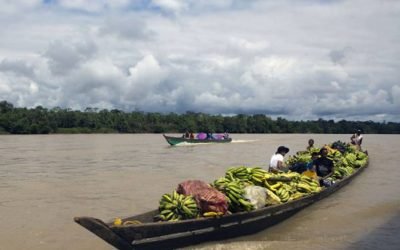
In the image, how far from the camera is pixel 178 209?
20.0ft

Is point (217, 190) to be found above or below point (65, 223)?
above

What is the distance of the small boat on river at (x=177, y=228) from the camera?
5.33 metres

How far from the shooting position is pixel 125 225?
539 cm

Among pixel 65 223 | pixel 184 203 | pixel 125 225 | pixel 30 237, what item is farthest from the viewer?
pixel 65 223

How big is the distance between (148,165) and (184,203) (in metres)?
13.0

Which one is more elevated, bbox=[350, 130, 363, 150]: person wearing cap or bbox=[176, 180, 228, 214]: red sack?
bbox=[350, 130, 363, 150]: person wearing cap

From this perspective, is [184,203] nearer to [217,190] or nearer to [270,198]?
[217,190]

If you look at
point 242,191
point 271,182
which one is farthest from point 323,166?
point 242,191

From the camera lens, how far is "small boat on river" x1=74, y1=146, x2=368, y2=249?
5332mm

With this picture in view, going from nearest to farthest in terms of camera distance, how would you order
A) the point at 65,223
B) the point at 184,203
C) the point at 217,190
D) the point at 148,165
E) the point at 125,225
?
the point at 125,225 < the point at 184,203 < the point at 217,190 < the point at 65,223 < the point at 148,165

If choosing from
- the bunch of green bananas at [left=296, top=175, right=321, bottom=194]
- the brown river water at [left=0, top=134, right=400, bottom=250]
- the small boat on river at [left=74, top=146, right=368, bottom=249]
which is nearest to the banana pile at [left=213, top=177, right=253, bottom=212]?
the small boat on river at [left=74, top=146, right=368, bottom=249]

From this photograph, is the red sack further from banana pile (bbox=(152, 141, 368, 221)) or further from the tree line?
the tree line

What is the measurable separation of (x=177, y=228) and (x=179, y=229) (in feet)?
0.13

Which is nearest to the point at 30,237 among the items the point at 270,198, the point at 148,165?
the point at 270,198
